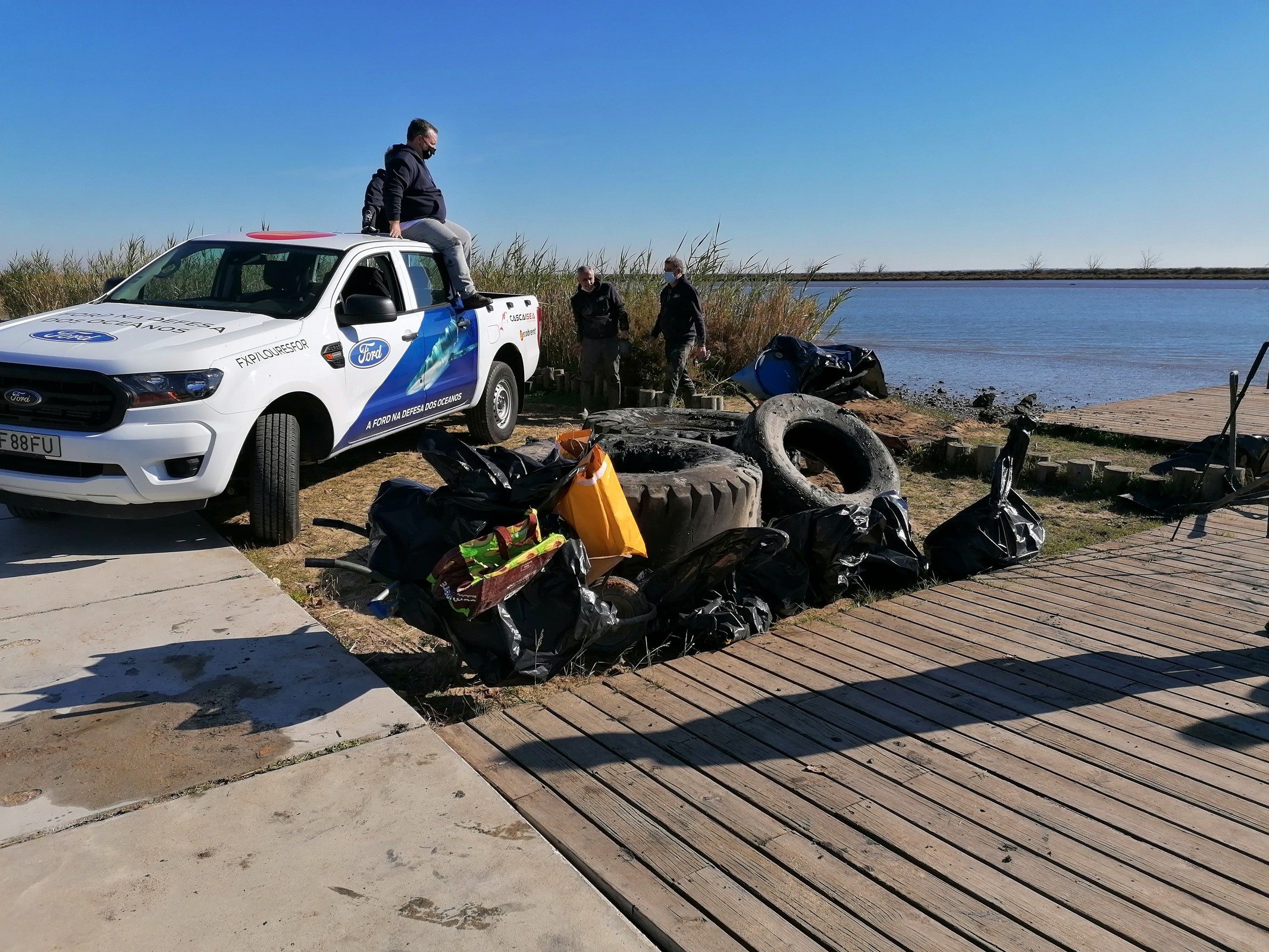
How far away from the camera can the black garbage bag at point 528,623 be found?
3.75 meters

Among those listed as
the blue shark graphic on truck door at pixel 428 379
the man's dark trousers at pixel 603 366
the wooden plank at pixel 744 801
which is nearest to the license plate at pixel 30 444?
the blue shark graphic on truck door at pixel 428 379

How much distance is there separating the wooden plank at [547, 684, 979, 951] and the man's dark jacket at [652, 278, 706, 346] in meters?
8.09

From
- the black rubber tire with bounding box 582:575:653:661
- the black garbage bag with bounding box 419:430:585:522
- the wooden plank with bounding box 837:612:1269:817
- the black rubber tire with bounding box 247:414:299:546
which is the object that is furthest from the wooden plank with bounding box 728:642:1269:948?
the black rubber tire with bounding box 247:414:299:546

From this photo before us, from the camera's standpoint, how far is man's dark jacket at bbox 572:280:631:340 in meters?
11.7

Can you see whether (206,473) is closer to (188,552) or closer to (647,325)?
(188,552)

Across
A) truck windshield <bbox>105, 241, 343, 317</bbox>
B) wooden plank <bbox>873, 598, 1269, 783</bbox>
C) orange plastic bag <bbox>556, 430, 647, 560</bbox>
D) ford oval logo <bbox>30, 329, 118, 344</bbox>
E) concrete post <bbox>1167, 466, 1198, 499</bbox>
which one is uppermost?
truck windshield <bbox>105, 241, 343, 317</bbox>

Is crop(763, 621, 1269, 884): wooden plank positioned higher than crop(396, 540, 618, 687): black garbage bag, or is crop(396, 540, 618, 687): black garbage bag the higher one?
crop(396, 540, 618, 687): black garbage bag

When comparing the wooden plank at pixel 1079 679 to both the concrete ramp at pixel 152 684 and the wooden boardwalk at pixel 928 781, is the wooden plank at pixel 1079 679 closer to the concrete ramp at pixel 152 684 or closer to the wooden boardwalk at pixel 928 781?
the wooden boardwalk at pixel 928 781

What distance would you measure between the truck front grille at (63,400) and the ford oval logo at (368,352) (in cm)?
165

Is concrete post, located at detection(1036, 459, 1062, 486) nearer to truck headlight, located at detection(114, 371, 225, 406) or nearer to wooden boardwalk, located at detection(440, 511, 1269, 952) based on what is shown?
wooden boardwalk, located at detection(440, 511, 1269, 952)

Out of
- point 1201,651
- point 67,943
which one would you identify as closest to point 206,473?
point 67,943

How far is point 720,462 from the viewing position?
5.62 meters

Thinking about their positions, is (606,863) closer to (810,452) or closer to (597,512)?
(597,512)

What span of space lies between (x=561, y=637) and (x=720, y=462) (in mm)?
2092
